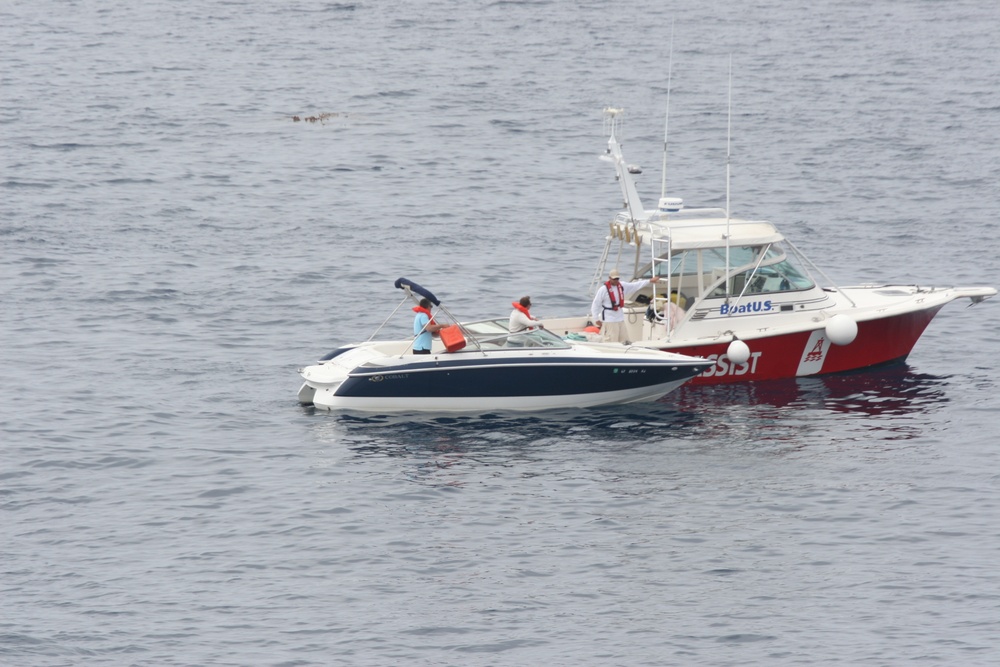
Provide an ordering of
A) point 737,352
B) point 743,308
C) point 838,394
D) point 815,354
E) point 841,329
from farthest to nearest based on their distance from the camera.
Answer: point 815,354 < point 743,308 < point 841,329 < point 838,394 < point 737,352

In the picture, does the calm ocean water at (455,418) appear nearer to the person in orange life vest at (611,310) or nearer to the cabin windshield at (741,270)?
the person in orange life vest at (611,310)

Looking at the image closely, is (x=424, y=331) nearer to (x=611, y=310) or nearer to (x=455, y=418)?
(x=455, y=418)

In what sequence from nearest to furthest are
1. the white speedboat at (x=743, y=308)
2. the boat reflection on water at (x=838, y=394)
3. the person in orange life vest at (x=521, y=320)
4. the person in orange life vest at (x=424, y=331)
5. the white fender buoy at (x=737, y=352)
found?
the person in orange life vest at (x=424, y=331) < the person in orange life vest at (x=521, y=320) < the boat reflection on water at (x=838, y=394) < the white fender buoy at (x=737, y=352) < the white speedboat at (x=743, y=308)

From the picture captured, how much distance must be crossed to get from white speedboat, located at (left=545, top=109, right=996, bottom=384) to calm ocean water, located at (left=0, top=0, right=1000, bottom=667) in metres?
0.80

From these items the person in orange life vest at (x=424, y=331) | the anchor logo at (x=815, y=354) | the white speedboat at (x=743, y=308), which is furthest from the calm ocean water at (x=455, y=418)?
the person in orange life vest at (x=424, y=331)

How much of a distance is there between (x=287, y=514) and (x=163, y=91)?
42.4 m

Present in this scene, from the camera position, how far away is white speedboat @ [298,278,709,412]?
28250 millimetres

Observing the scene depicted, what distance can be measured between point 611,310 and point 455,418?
413 cm

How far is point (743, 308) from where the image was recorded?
3088 cm

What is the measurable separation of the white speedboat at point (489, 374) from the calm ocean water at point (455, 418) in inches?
19.0

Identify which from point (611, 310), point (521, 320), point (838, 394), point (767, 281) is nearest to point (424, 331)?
point (521, 320)

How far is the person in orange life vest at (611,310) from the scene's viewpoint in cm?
3017

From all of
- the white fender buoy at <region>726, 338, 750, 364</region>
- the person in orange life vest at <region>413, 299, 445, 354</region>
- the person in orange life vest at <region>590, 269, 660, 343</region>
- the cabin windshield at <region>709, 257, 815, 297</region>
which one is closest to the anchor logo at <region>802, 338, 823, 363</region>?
the cabin windshield at <region>709, 257, 815, 297</region>

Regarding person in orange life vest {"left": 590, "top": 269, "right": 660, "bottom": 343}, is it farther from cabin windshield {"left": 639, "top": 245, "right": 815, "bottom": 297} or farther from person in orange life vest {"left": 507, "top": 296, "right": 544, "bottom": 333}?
person in orange life vest {"left": 507, "top": 296, "right": 544, "bottom": 333}
